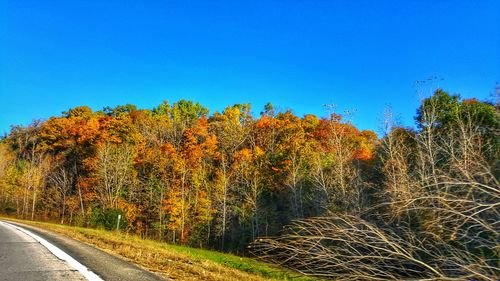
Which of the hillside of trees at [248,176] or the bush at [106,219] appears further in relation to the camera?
the bush at [106,219]

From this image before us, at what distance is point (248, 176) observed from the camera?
49.5m

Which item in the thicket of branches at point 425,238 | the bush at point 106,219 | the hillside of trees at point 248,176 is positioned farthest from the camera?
the bush at point 106,219

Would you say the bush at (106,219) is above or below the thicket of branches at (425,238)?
below

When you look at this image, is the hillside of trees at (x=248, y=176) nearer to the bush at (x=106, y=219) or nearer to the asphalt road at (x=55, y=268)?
the bush at (x=106, y=219)

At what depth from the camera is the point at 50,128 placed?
221 ft

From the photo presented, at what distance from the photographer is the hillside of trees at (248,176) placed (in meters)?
6.64

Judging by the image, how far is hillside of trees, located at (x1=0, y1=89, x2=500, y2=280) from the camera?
21.8 ft

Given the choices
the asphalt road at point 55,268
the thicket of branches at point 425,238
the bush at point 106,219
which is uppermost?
the thicket of branches at point 425,238

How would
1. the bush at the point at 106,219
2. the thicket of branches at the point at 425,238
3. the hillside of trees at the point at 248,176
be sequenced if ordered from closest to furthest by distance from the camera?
the thicket of branches at the point at 425,238 → the hillside of trees at the point at 248,176 → the bush at the point at 106,219

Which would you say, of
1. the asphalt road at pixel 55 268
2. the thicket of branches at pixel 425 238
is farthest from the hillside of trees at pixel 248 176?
the asphalt road at pixel 55 268

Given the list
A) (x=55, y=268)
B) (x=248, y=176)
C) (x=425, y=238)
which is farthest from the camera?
(x=248, y=176)

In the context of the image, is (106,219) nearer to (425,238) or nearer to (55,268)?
(55,268)

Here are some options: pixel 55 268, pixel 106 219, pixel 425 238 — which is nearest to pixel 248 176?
pixel 106 219

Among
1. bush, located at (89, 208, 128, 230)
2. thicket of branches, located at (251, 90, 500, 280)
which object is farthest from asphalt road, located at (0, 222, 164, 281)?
bush, located at (89, 208, 128, 230)
